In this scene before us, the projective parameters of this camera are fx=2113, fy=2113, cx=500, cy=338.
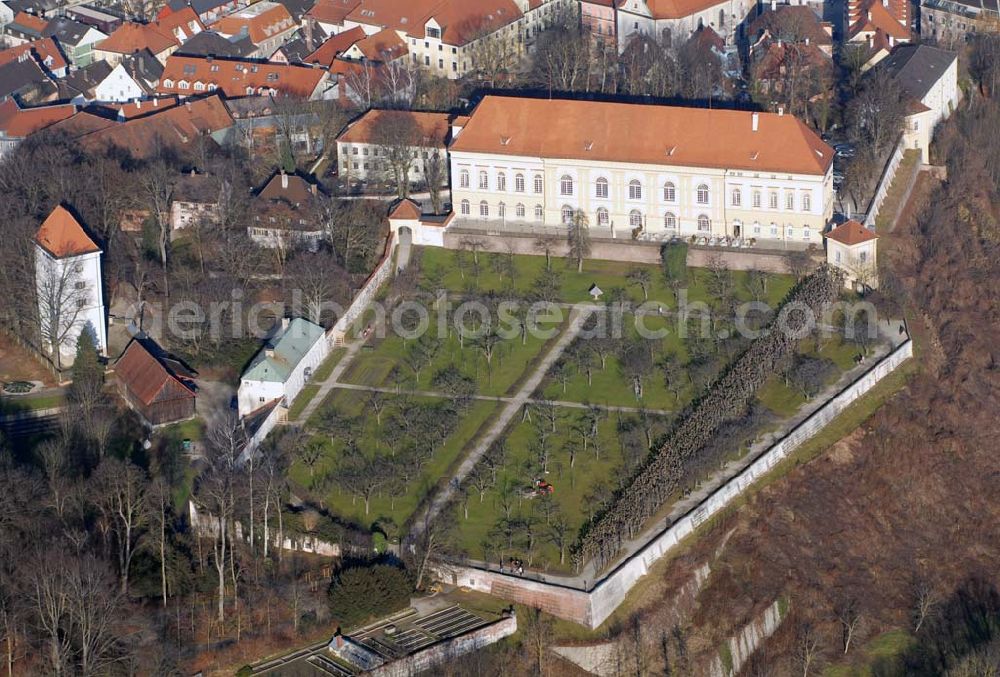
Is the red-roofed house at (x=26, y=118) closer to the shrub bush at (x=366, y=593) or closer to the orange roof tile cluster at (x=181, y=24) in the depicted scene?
the orange roof tile cluster at (x=181, y=24)

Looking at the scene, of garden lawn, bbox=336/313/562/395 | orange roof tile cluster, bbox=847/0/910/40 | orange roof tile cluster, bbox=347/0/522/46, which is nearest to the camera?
garden lawn, bbox=336/313/562/395

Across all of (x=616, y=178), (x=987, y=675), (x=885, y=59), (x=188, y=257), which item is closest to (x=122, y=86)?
(x=188, y=257)

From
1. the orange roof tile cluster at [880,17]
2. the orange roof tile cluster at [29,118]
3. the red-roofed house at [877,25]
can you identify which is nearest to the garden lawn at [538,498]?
the orange roof tile cluster at [29,118]

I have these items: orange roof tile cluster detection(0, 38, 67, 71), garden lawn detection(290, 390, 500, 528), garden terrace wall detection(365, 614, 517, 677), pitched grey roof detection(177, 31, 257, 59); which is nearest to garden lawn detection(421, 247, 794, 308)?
garden lawn detection(290, 390, 500, 528)

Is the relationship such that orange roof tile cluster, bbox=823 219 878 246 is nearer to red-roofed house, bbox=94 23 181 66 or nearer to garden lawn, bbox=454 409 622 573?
garden lawn, bbox=454 409 622 573

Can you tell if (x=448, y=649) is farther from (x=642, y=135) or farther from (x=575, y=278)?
(x=642, y=135)
